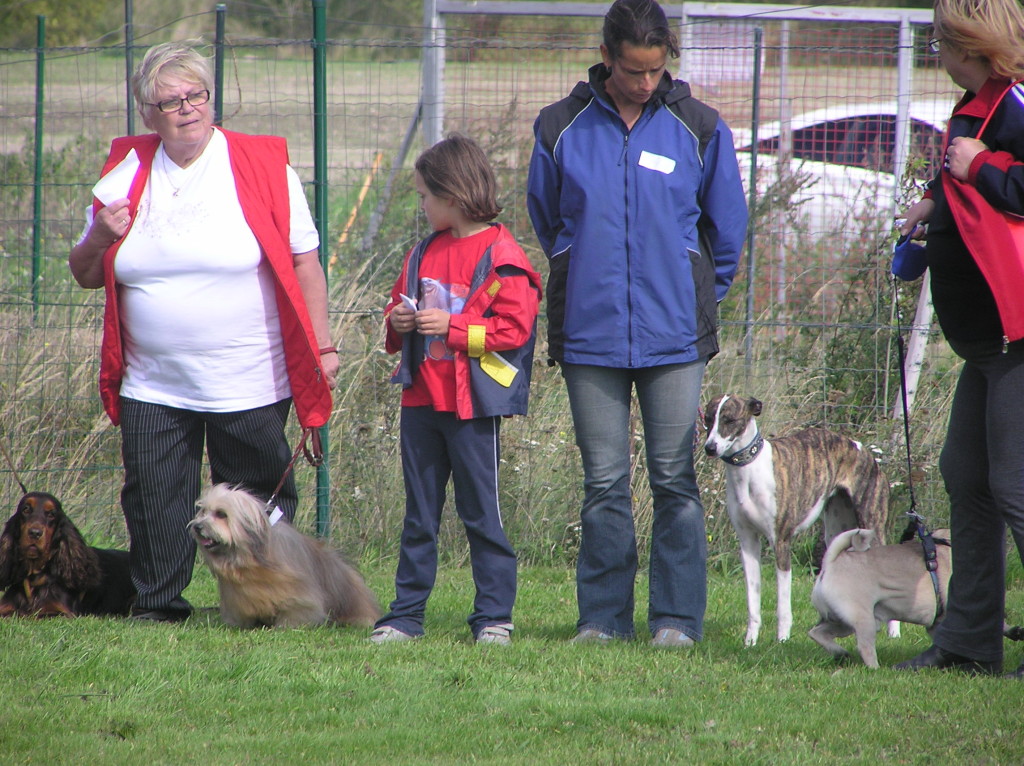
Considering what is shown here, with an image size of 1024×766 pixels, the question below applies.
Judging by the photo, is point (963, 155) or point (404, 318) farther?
point (404, 318)

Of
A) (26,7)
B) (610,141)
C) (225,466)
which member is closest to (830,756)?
(610,141)

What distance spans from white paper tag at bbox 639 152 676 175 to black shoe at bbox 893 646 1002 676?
195 centimetres

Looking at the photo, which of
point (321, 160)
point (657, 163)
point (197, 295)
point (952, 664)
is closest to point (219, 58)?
point (321, 160)

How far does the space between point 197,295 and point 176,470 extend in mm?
762

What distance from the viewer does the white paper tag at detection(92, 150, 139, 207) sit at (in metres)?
4.46

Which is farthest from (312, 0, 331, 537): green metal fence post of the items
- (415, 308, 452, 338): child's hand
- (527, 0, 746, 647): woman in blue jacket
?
(527, 0, 746, 647): woman in blue jacket

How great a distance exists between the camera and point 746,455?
4.73 meters

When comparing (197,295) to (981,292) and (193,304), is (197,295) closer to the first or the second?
(193,304)

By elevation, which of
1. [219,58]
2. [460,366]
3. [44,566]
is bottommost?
[44,566]

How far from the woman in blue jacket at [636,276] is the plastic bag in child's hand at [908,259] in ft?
2.17

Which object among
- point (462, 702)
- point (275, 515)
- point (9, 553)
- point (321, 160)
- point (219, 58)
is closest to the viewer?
point (462, 702)

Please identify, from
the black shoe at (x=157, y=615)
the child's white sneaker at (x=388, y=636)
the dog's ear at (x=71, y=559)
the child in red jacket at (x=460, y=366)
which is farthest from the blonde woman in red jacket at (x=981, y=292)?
the dog's ear at (x=71, y=559)

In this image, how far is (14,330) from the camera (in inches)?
273

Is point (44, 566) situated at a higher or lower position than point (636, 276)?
lower
